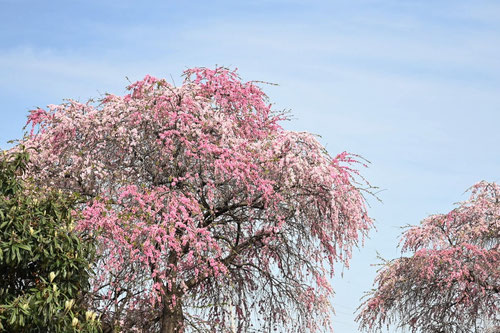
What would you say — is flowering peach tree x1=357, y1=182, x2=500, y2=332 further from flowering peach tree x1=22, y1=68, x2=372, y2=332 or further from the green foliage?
the green foliage

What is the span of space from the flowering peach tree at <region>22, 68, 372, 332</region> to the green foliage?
116 centimetres

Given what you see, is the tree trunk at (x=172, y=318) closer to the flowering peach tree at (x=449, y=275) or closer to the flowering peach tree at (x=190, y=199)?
the flowering peach tree at (x=190, y=199)

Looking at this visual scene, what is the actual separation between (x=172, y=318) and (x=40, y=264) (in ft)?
14.2

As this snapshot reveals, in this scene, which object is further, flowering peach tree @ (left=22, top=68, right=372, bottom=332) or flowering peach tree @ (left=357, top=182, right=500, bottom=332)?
flowering peach tree @ (left=357, top=182, right=500, bottom=332)

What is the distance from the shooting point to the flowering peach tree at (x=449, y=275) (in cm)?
1742

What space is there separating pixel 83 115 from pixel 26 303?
5.96m

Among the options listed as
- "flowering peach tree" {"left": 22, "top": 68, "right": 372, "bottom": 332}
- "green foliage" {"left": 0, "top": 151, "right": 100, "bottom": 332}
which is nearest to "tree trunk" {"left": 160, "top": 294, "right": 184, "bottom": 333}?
"flowering peach tree" {"left": 22, "top": 68, "right": 372, "bottom": 332}

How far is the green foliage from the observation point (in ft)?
35.2

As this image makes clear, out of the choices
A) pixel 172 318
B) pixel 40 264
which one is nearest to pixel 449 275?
pixel 172 318

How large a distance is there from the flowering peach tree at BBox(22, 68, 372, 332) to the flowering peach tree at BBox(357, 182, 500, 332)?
2.97 meters

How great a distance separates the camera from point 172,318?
590 inches

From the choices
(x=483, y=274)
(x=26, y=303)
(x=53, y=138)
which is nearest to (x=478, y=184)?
(x=483, y=274)

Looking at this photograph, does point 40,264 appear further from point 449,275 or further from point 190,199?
point 449,275

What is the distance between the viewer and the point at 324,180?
1477 centimetres
